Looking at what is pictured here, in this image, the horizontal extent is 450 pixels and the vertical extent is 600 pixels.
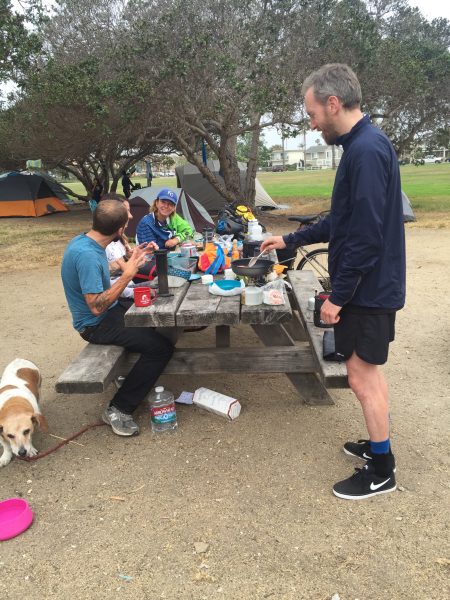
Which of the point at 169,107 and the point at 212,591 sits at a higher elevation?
the point at 169,107

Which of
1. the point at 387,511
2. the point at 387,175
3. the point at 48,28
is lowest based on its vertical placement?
the point at 387,511

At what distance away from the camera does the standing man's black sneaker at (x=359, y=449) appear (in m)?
2.66

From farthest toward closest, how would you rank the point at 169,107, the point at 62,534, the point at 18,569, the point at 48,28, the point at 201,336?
the point at 48,28
the point at 169,107
the point at 201,336
the point at 62,534
the point at 18,569

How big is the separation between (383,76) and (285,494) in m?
12.5

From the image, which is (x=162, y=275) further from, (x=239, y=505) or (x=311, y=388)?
(x=239, y=505)

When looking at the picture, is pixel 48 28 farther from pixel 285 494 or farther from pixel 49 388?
pixel 285 494

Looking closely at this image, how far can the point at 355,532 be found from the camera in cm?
219

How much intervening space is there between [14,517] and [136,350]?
3.79ft

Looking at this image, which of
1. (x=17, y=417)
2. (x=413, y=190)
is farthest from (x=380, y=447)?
(x=413, y=190)

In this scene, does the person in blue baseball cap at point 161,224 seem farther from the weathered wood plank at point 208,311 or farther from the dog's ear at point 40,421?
the dog's ear at point 40,421

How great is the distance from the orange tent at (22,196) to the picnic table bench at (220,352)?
18639 millimetres

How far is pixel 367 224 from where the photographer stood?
1.91 metres

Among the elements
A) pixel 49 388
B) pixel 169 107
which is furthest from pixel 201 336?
pixel 169 107

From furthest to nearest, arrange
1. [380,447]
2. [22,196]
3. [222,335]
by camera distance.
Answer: [22,196] → [222,335] → [380,447]
